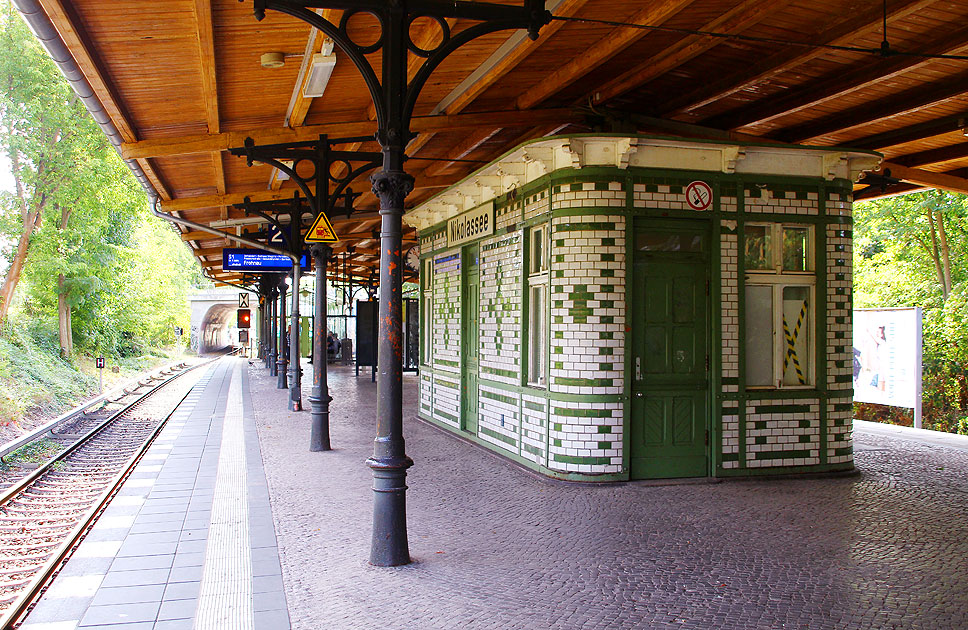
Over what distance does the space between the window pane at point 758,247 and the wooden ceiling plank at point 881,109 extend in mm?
2596

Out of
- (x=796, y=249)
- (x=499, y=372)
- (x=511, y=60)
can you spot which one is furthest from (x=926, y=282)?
(x=511, y=60)

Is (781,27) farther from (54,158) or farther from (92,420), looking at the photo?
(54,158)

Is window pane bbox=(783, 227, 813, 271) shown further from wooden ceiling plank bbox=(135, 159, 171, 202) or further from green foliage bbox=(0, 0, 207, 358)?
green foliage bbox=(0, 0, 207, 358)

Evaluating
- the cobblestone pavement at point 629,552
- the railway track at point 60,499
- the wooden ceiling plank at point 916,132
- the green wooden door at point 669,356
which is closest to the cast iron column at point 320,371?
the cobblestone pavement at point 629,552

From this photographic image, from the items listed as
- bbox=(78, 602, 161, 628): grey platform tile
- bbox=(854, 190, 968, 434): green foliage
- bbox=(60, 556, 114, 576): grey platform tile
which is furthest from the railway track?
bbox=(854, 190, 968, 434): green foliage

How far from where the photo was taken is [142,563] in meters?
4.82

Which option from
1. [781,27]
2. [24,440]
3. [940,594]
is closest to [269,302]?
[24,440]

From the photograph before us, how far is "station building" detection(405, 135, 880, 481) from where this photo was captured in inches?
278

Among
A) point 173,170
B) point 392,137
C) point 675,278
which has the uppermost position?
point 173,170

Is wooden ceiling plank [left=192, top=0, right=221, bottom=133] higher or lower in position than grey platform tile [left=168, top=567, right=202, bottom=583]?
higher

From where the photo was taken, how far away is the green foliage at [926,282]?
16.9 metres

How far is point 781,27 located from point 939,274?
15829 millimetres

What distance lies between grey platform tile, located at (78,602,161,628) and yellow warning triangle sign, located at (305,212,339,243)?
17.9 ft

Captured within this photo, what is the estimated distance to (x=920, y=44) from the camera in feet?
23.2
